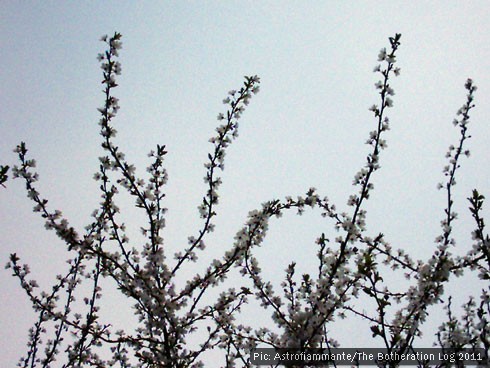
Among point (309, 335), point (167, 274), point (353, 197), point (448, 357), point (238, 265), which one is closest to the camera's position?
point (309, 335)

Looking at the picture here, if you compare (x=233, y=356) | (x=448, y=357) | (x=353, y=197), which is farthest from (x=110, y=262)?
(x=448, y=357)

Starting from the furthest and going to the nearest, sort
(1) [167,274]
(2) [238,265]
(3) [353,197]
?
(3) [353,197] → (2) [238,265] → (1) [167,274]

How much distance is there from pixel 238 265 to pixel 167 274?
1022 millimetres

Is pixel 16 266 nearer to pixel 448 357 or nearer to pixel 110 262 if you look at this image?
pixel 110 262

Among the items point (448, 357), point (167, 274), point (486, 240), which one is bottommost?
point (448, 357)

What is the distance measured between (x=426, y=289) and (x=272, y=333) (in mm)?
2795

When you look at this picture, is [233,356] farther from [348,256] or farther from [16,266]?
[16,266]

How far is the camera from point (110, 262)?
4402 millimetres

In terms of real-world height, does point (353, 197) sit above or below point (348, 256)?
above

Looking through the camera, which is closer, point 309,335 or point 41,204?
point 309,335

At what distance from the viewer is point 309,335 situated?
11.2 feet

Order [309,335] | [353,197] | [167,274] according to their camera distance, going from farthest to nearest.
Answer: [353,197] < [167,274] < [309,335]

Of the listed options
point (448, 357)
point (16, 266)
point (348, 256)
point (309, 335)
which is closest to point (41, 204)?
point (16, 266)

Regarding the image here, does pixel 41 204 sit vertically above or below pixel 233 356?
above
